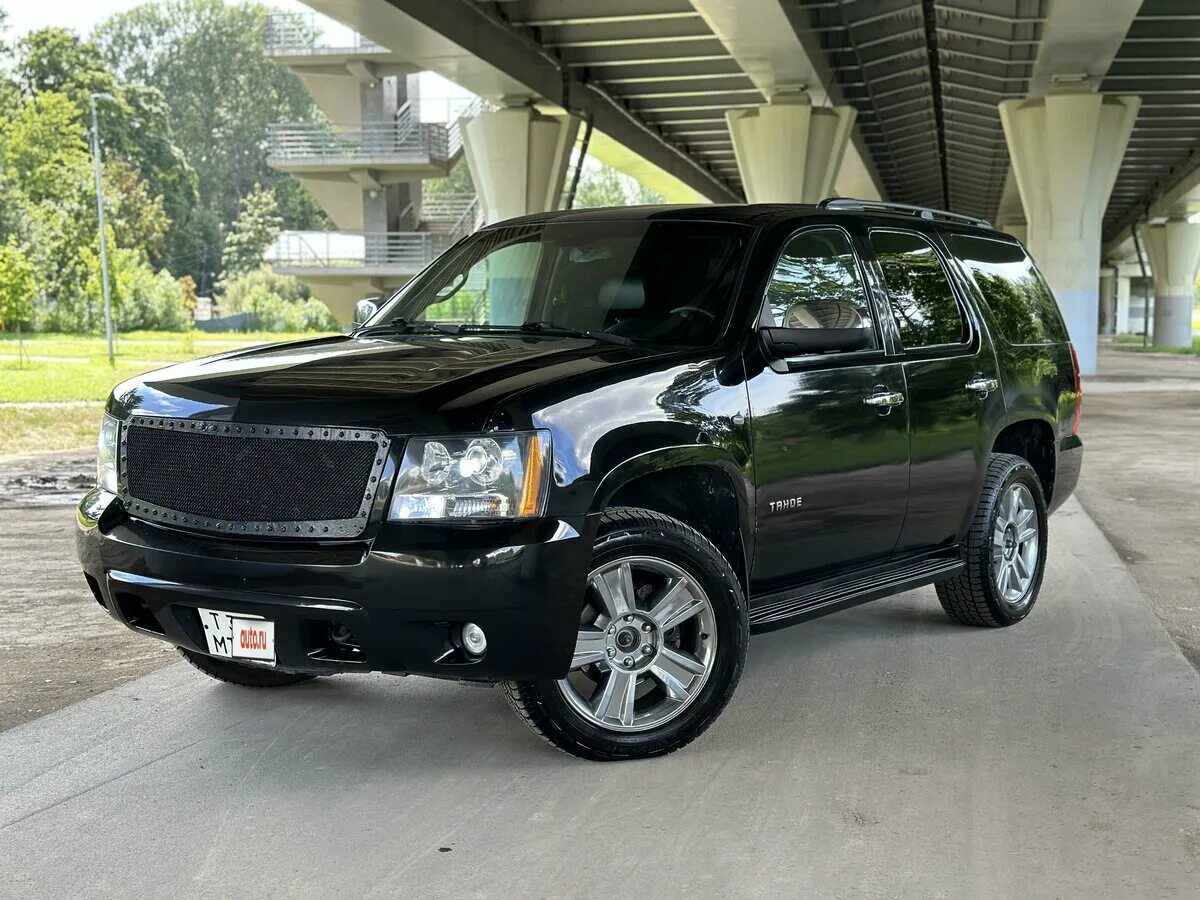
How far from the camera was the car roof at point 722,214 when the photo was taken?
587 cm

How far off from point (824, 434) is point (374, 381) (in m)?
1.84

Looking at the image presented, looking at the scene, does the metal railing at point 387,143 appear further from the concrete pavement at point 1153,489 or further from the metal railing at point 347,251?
the concrete pavement at point 1153,489

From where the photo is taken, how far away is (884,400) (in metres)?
5.98

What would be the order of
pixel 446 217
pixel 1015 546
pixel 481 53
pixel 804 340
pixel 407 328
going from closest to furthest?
pixel 804 340 < pixel 407 328 < pixel 1015 546 < pixel 481 53 < pixel 446 217

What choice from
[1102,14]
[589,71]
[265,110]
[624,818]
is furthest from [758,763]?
[265,110]

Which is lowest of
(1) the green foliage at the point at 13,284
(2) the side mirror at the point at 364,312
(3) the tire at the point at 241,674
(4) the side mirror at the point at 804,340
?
(3) the tire at the point at 241,674

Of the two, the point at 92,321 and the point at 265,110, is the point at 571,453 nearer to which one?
the point at 92,321

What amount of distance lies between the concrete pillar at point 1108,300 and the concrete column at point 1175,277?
4028 cm

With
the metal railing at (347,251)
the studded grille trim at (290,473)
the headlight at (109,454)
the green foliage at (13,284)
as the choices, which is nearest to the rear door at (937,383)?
the studded grille trim at (290,473)

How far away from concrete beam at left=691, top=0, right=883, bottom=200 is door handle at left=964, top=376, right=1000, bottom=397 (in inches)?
704

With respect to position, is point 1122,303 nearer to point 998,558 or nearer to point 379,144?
point 379,144

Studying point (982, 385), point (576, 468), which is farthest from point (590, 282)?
point (982, 385)

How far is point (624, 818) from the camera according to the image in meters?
4.38

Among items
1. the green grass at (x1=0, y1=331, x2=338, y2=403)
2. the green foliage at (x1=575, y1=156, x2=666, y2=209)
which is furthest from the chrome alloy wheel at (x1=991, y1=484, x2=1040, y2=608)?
the green foliage at (x1=575, y1=156, x2=666, y2=209)
